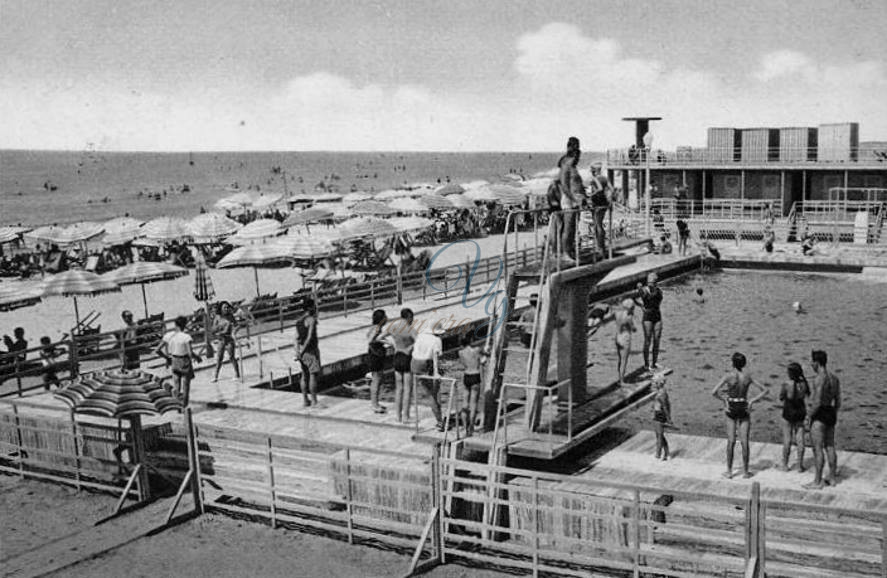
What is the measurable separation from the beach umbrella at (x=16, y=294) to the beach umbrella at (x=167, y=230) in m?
14.0

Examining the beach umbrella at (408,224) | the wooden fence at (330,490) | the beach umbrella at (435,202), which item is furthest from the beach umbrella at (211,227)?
the wooden fence at (330,490)

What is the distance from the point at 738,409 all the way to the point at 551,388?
7.64 feet

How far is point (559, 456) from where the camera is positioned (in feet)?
37.0

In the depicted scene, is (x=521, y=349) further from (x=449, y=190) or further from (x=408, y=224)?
(x=449, y=190)

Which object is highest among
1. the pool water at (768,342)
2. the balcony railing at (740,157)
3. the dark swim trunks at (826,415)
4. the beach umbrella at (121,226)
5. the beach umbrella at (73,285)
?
the balcony railing at (740,157)

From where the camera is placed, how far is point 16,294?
16.6 metres

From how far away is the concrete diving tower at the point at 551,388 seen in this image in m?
10.9

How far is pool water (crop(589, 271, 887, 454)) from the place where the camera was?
16.6 m

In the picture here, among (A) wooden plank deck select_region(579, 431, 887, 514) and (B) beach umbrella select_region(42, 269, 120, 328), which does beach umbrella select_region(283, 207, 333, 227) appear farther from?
(A) wooden plank deck select_region(579, 431, 887, 514)

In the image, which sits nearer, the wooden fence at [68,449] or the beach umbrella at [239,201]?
the wooden fence at [68,449]

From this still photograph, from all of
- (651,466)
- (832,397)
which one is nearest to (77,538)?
(651,466)

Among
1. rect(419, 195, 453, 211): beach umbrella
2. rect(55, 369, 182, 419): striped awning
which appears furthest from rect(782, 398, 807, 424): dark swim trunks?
rect(419, 195, 453, 211): beach umbrella

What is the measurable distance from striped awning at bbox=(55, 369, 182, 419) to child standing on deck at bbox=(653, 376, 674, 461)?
5786mm

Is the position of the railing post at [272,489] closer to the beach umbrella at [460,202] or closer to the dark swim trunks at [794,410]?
the dark swim trunks at [794,410]
